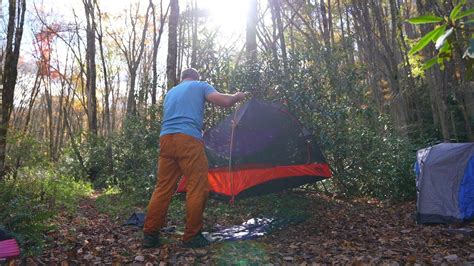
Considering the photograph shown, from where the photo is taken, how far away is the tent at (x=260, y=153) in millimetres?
5199

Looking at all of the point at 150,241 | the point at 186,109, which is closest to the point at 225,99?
the point at 186,109

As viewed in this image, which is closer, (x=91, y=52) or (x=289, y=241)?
(x=289, y=241)

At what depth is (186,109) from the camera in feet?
13.8

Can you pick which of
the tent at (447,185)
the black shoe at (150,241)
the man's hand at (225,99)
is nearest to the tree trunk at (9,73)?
the black shoe at (150,241)

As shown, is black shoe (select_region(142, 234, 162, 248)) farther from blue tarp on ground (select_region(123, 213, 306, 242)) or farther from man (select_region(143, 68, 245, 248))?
blue tarp on ground (select_region(123, 213, 306, 242))

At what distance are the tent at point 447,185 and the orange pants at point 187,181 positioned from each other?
10.3ft

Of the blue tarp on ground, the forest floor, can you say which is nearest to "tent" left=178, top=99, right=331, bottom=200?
the blue tarp on ground

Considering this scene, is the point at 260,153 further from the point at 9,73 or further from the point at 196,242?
the point at 9,73

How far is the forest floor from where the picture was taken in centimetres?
366

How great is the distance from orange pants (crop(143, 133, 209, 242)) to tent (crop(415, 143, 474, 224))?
10.3 feet

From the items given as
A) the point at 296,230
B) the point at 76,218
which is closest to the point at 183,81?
the point at 296,230

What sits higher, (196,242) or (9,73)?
(9,73)

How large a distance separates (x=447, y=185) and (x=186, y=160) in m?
3.60

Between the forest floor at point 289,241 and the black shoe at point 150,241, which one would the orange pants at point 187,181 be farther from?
the forest floor at point 289,241
